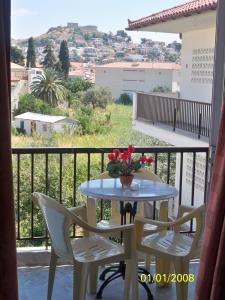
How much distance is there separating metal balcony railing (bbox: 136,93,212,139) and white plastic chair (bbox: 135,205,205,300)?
13.8 feet

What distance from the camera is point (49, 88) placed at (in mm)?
4609

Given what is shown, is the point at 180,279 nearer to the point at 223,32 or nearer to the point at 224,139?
the point at 224,139

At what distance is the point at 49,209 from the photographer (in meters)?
2.71

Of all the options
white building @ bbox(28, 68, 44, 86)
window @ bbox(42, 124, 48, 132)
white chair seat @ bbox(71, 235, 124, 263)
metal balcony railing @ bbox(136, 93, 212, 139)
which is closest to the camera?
white chair seat @ bbox(71, 235, 124, 263)

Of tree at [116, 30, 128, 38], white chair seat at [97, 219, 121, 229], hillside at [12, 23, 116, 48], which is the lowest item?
white chair seat at [97, 219, 121, 229]

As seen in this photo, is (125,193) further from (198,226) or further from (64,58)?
(64,58)

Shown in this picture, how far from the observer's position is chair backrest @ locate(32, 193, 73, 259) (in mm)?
2658

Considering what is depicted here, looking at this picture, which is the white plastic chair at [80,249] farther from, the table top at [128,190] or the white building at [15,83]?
the white building at [15,83]

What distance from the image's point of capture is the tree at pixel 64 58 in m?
4.43

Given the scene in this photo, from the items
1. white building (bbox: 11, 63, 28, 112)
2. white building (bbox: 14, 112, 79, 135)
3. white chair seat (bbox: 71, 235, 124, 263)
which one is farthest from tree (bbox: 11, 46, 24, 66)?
white chair seat (bbox: 71, 235, 124, 263)

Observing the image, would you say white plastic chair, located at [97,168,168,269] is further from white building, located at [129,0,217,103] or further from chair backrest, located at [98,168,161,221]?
white building, located at [129,0,217,103]

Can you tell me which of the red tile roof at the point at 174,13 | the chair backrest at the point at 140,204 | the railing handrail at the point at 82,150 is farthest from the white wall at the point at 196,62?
the chair backrest at the point at 140,204

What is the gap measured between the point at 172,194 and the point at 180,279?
0.56m

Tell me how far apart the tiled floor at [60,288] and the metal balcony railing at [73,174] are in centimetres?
37
